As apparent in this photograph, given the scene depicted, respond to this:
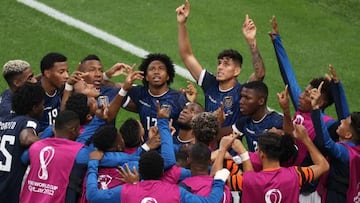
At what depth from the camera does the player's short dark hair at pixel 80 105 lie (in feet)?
30.2

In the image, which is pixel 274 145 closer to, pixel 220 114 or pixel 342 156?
pixel 342 156

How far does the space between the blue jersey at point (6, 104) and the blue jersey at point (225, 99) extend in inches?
86.7

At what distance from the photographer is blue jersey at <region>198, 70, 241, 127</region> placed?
400 inches

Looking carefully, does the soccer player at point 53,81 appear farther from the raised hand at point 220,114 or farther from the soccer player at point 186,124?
the raised hand at point 220,114

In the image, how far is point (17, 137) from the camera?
29.2ft

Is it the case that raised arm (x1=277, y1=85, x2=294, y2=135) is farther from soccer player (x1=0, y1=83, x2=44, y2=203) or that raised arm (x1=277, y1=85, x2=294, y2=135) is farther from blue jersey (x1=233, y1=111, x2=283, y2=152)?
soccer player (x1=0, y1=83, x2=44, y2=203)

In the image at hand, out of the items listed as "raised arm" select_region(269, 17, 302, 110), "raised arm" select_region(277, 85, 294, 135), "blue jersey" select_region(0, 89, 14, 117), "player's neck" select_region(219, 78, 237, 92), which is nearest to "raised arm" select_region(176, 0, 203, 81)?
"player's neck" select_region(219, 78, 237, 92)

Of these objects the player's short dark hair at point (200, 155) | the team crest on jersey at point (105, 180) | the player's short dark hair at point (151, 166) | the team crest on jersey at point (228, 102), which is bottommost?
the team crest on jersey at point (105, 180)

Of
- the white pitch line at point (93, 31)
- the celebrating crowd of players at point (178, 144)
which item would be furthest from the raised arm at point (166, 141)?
the white pitch line at point (93, 31)

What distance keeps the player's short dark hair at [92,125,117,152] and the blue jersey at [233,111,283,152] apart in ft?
5.74

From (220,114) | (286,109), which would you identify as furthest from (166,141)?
(286,109)

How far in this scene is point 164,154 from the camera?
27.6 feet

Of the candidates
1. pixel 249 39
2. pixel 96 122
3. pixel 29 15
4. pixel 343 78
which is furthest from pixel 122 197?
pixel 29 15

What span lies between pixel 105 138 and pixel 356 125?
244cm
